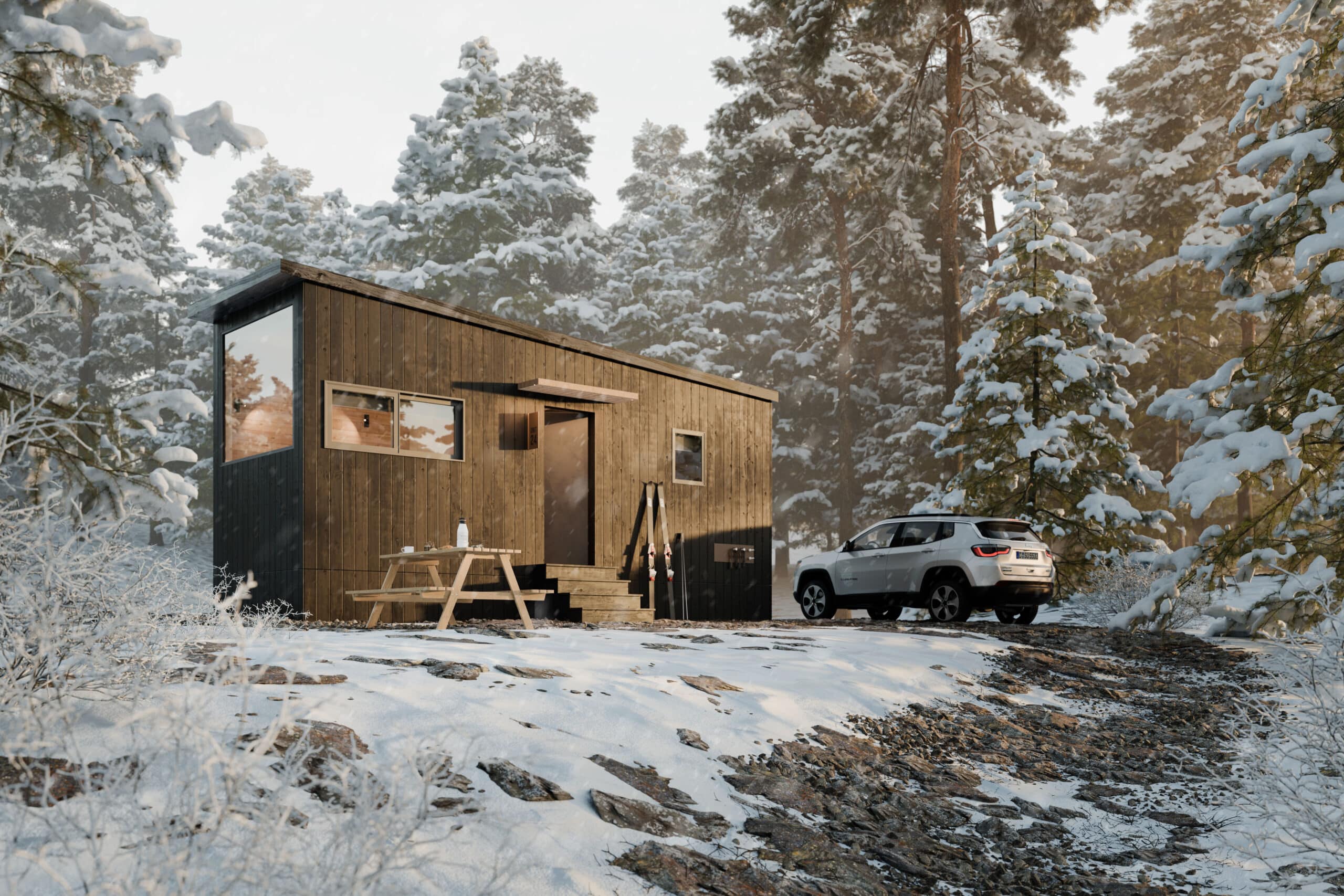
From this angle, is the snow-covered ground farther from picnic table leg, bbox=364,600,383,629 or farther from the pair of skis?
the pair of skis

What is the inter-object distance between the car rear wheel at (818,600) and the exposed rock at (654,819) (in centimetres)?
1036

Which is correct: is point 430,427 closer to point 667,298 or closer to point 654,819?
point 654,819

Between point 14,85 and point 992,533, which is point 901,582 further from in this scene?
point 14,85

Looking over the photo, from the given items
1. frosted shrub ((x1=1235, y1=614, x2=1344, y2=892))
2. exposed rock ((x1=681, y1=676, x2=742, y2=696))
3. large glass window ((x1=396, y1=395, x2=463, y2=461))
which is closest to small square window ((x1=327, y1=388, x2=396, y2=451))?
large glass window ((x1=396, y1=395, x2=463, y2=461))

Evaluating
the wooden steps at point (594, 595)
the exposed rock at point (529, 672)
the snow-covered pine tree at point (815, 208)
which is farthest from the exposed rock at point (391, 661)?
the snow-covered pine tree at point (815, 208)

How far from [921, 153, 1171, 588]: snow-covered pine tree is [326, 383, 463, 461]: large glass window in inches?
345

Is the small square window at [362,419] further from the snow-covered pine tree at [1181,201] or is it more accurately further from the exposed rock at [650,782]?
the snow-covered pine tree at [1181,201]

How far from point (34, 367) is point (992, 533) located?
1049cm

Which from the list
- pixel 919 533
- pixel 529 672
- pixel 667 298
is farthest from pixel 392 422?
pixel 667 298

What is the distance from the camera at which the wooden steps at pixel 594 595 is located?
13.0 m

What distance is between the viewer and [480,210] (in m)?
32.9

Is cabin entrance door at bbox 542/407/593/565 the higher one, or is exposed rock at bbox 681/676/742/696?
cabin entrance door at bbox 542/407/593/565

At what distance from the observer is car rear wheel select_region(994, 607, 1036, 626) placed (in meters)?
14.0

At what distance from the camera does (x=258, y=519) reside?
11758 mm
